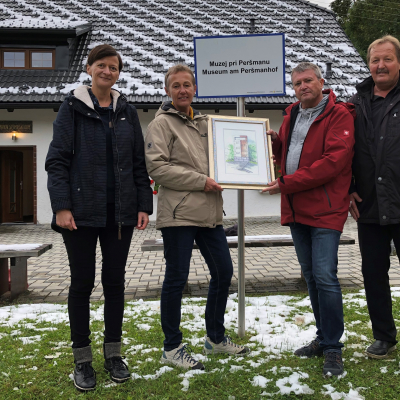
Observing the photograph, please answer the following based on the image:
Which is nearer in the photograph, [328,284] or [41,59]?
[328,284]

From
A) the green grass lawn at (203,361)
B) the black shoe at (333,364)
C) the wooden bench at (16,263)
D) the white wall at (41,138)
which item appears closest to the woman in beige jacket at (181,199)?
the green grass lawn at (203,361)

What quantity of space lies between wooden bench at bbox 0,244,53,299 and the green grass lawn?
92 centimetres

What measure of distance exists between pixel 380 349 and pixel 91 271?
2.11 m

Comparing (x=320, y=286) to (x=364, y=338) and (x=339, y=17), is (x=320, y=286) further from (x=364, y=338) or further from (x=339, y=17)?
(x=339, y=17)

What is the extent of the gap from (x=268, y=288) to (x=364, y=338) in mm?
2040

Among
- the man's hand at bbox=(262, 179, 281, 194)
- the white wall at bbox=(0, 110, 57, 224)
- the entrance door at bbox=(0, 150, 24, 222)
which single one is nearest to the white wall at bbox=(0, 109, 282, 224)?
the white wall at bbox=(0, 110, 57, 224)

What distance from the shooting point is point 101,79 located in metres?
2.74

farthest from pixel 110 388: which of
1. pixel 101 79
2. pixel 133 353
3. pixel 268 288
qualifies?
pixel 268 288

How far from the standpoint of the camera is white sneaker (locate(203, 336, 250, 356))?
3.17 metres

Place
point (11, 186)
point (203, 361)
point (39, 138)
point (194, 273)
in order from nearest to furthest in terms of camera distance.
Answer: point (203, 361), point (194, 273), point (39, 138), point (11, 186)

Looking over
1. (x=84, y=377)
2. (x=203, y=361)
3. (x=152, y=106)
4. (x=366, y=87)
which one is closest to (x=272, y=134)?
(x=366, y=87)

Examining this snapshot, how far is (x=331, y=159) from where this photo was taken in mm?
2754

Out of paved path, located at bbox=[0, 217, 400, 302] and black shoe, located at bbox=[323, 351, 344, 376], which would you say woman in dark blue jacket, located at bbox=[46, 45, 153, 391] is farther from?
paved path, located at bbox=[0, 217, 400, 302]

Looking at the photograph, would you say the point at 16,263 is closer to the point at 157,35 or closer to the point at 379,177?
the point at 379,177
